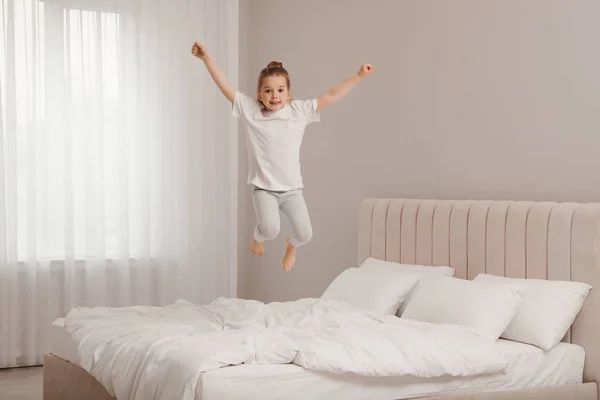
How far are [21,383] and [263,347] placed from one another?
2.63 m

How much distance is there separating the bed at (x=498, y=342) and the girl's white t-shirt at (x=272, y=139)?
40.8 inches

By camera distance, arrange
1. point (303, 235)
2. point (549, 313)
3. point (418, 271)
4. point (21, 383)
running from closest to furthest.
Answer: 1. point (549, 313)
2. point (303, 235)
3. point (418, 271)
4. point (21, 383)

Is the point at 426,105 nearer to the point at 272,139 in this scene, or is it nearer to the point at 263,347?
the point at 272,139

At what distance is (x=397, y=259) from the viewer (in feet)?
16.6

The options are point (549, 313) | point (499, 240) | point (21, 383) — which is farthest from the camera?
point (21, 383)

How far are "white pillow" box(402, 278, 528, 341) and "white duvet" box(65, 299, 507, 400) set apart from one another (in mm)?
150

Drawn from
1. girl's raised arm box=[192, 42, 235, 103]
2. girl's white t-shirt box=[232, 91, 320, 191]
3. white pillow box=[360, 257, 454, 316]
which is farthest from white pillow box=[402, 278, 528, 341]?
girl's raised arm box=[192, 42, 235, 103]

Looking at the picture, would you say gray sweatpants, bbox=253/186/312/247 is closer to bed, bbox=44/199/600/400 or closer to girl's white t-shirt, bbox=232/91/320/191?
girl's white t-shirt, bbox=232/91/320/191

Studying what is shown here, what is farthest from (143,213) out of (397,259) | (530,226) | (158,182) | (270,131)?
(530,226)

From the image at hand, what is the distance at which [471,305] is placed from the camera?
3.96 meters

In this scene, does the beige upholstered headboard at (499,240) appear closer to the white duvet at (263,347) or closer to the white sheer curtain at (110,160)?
the white duvet at (263,347)

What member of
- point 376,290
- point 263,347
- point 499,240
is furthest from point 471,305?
point 263,347

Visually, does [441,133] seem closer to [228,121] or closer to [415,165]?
[415,165]

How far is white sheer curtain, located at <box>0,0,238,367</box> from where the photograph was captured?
5828 millimetres
